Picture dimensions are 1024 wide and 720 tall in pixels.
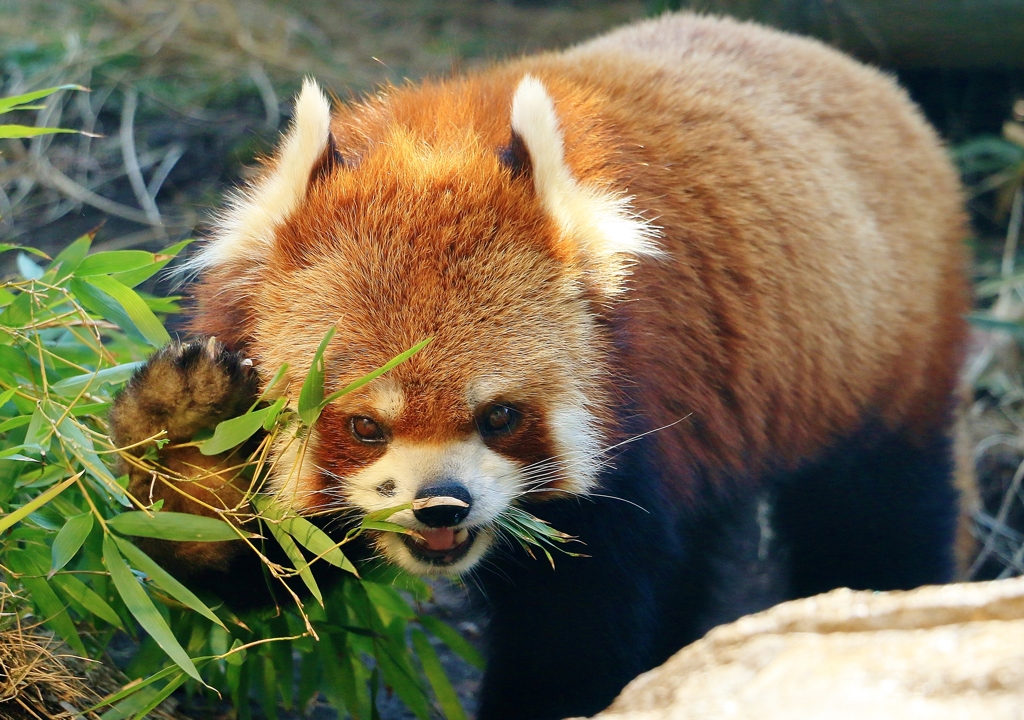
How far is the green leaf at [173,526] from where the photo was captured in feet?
7.16

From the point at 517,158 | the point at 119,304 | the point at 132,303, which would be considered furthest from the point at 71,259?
the point at 517,158

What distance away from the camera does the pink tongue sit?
2.17 meters

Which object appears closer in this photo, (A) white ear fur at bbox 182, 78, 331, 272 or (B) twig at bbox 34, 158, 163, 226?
(A) white ear fur at bbox 182, 78, 331, 272

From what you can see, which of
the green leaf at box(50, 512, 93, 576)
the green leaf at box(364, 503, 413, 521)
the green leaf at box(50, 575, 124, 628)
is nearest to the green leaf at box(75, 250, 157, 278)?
the green leaf at box(50, 512, 93, 576)

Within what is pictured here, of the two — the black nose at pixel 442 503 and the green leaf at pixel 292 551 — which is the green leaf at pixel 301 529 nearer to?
the green leaf at pixel 292 551

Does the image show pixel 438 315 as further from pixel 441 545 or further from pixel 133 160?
pixel 133 160

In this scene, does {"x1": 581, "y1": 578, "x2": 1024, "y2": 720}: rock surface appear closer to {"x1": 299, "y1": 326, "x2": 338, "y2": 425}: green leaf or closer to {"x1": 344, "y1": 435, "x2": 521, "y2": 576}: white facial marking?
{"x1": 344, "y1": 435, "x2": 521, "y2": 576}: white facial marking

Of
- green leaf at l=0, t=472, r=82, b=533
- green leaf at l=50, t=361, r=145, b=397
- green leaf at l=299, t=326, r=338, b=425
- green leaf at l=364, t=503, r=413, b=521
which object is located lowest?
green leaf at l=0, t=472, r=82, b=533

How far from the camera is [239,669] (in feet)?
9.20

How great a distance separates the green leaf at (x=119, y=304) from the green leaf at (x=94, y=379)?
87mm

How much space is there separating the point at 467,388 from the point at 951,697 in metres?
1.04

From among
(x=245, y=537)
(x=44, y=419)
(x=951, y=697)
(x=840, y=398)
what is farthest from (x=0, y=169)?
(x=951, y=697)

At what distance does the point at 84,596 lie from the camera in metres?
2.39

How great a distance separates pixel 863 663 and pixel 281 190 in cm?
150
